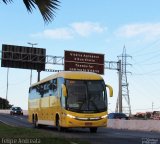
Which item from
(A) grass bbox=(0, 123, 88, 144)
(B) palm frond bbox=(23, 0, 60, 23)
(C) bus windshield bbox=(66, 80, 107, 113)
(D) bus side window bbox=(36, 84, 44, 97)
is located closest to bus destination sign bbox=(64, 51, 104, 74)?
(D) bus side window bbox=(36, 84, 44, 97)

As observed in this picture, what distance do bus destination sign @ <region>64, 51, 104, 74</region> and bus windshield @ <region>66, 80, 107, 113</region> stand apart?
36082mm

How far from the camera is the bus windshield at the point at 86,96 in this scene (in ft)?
90.1

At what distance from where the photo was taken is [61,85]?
2784 centimetres

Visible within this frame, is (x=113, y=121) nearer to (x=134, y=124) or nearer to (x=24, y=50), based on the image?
(x=134, y=124)

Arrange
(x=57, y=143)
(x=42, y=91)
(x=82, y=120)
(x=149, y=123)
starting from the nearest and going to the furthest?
1. (x=57, y=143)
2. (x=82, y=120)
3. (x=42, y=91)
4. (x=149, y=123)

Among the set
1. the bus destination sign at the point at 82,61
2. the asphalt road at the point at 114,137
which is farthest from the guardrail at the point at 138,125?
the bus destination sign at the point at 82,61

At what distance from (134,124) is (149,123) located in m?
1.78

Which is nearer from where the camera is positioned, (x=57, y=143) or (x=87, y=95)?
(x=57, y=143)

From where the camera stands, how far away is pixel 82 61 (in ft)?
211

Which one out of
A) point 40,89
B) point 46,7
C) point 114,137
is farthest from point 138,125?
point 46,7

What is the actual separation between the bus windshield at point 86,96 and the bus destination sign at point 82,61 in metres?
36.1

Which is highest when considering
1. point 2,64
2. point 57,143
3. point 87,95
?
point 2,64

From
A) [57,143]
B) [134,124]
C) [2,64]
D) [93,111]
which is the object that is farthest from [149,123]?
[2,64]

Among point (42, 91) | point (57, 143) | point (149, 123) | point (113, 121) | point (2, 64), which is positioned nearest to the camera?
point (57, 143)
